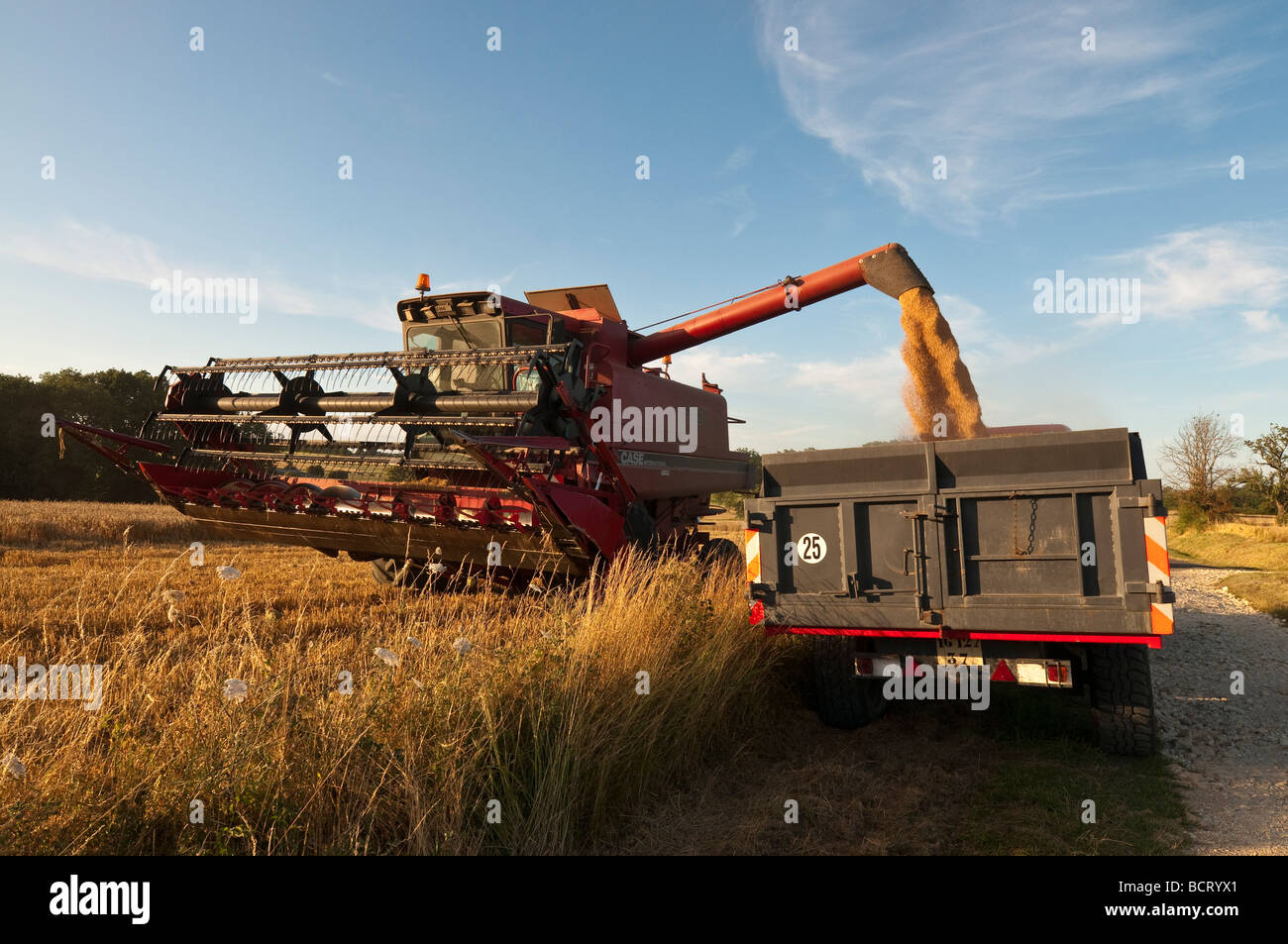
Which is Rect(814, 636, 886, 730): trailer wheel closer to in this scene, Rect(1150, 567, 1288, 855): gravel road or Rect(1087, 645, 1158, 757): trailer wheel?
Rect(1087, 645, 1158, 757): trailer wheel

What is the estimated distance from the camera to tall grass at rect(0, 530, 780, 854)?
103 inches

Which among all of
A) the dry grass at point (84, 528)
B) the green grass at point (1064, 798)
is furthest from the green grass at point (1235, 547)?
the dry grass at point (84, 528)

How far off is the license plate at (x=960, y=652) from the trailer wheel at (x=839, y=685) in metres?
0.48

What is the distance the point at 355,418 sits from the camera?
6.61 metres

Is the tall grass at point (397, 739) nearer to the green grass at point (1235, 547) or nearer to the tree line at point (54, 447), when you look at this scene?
the green grass at point (1235, 547)

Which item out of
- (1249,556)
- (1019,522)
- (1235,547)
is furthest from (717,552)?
(1235,547)

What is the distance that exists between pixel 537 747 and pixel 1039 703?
3476mm

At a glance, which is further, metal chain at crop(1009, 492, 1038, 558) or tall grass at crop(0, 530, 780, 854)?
metal chain at crop(1009, 492, 1038, 558)

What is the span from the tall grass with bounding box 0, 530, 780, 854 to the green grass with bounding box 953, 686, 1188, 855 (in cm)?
145

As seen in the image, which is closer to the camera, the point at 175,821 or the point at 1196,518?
the point at 175,821

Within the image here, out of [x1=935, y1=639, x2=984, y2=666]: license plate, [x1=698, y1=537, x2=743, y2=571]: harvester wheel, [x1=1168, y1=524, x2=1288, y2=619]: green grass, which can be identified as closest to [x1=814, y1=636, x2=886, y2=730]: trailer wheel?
[x1=935, y1=639, x2=984, y2=666]: license plate

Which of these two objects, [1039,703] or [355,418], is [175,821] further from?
[1039,703]

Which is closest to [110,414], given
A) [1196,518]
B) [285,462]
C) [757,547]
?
[285,462]
